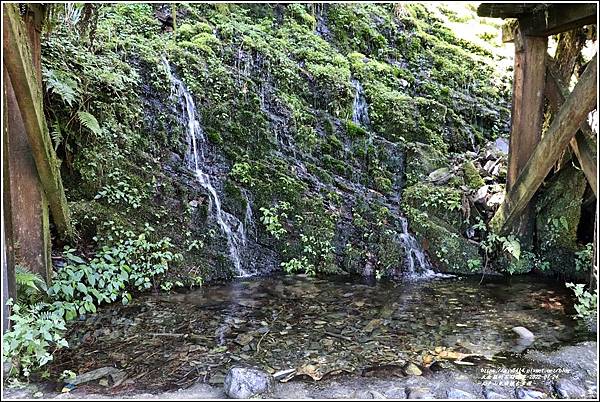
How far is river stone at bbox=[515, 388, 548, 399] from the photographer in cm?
329

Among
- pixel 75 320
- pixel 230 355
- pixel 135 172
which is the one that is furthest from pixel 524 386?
pixel 135 172

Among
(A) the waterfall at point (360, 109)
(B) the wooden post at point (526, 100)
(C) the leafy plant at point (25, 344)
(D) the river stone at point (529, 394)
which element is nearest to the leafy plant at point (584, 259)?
(B) the wooden post at point (526, 100)

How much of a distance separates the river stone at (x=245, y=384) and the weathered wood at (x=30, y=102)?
2.80 m

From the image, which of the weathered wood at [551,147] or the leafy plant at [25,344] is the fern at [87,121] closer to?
the leafy plant at [25,344]

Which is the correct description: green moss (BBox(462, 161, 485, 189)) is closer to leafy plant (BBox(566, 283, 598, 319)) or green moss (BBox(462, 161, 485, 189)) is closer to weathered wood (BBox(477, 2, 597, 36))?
weathered wood (BBox(477, 2, 597, 36))

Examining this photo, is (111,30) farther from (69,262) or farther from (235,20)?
(69,262)

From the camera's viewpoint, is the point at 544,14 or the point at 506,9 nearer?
the point at 506,9

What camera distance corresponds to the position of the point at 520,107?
21.0 ft

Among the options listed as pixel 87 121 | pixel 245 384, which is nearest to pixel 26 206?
pixel 87 121

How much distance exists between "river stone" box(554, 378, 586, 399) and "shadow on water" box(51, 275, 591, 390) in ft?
2.07

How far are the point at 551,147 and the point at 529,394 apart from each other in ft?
10.8

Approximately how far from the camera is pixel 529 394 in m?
3.32

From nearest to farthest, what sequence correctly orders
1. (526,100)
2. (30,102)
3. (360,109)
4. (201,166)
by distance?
(30,102) < (526,100) < (201,166) < (360,109)

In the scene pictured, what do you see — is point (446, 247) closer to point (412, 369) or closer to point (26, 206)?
point (412, 369)
